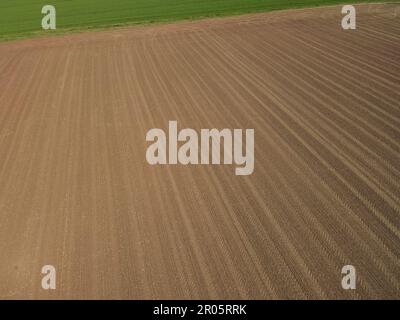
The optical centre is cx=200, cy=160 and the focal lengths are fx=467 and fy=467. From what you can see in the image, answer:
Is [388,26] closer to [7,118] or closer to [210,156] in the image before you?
[210,156]

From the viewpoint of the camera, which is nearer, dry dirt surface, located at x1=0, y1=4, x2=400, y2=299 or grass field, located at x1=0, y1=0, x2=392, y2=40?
dry dirt surface, located at x1=0, y1=4, x2=400, y2=299

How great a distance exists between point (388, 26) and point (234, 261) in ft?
53.9

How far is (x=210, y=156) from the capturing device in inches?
458

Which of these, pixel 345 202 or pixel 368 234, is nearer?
pixel 368 234

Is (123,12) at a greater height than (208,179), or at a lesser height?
greater

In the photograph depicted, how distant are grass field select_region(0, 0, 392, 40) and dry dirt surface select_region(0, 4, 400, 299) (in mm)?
7411

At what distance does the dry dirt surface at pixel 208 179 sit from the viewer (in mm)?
7914

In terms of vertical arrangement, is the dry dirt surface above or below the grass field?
below

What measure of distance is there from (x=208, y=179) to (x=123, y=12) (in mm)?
20448

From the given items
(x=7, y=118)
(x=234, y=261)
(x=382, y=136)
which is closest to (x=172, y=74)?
(x=7, y=118)

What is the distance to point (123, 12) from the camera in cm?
2820

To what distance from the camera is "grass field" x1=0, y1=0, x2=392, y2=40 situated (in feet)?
85.0

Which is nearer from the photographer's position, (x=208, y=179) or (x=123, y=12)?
(x=208, y=179)

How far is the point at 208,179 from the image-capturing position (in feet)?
35.0
